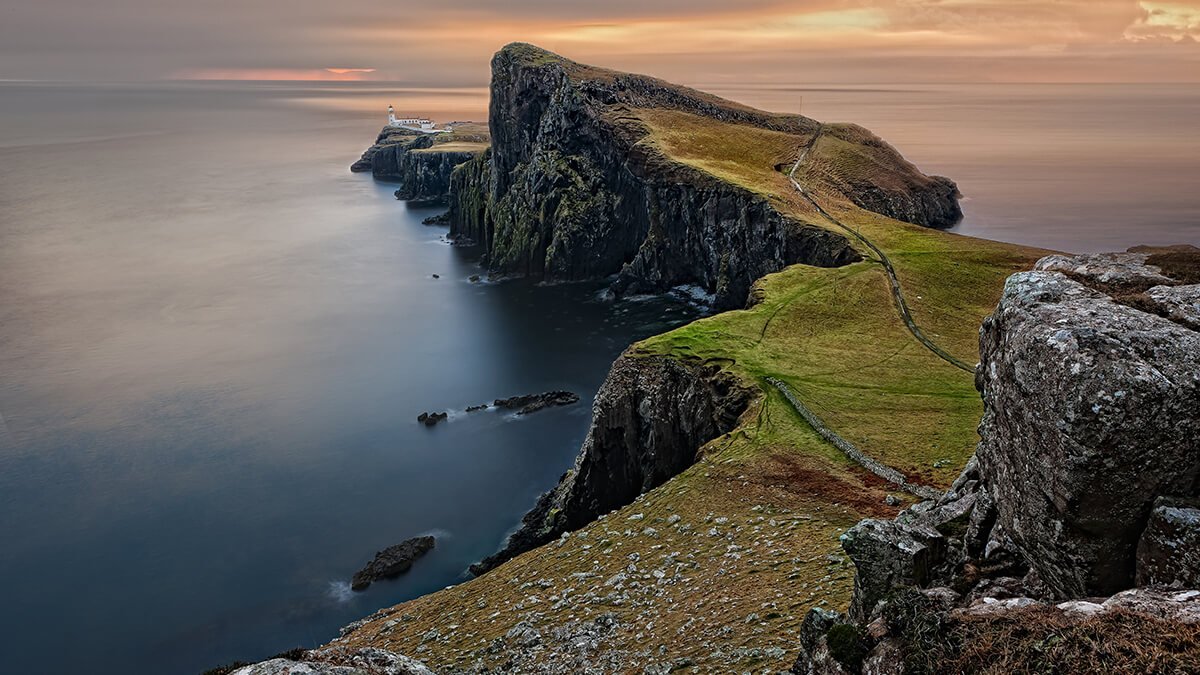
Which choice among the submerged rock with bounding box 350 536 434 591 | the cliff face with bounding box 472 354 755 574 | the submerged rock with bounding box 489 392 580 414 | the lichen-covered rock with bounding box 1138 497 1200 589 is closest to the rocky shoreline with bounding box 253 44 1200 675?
the lichen-covered rock with bounding box 1138 497 1200 589

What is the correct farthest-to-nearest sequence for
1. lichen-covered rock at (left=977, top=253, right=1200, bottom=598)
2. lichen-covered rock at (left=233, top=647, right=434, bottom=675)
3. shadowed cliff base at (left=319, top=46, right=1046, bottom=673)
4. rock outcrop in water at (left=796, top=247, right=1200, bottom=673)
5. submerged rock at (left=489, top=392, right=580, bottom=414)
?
submerged rock at (left=489, top=392, right=580, bottom=414)
shadowed cliff base at (left=319, top=46, right=1046, bottom=673)
lichen-covered rock at (left=233, top=647, right=434, bottom=675)
lichen-covered rock at (left=977, top=253, right=1200, bottom=598)
rock outcrop in water at (left=796, top=247, right=1200, bottom=673)

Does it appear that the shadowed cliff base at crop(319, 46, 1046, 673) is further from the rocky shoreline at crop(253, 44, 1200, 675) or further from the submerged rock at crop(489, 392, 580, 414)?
the submerged rock at crop(489, 392, 580, 414)

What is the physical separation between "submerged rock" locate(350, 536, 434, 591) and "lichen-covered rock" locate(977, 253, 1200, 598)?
53.4 metres

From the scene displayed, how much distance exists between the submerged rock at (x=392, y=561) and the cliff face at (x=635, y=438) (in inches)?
246

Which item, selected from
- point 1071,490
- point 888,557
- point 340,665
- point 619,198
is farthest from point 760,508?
point 619,198

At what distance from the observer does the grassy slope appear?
101ft

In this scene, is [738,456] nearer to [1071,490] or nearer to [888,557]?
[888,557]

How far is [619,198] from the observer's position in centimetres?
16388

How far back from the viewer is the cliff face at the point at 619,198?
136125 millimetres

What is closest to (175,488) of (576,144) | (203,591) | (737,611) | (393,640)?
(203,591)

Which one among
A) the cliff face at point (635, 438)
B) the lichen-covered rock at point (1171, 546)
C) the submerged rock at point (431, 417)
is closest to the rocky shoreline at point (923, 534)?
the lichen-covered rock at point (1171, 546)

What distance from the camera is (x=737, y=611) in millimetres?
30281

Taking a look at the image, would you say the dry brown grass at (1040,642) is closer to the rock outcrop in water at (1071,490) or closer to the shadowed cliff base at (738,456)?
the rock outcrop in water at (1071,490)

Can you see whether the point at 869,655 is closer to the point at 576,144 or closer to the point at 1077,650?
the point at 1077,650
